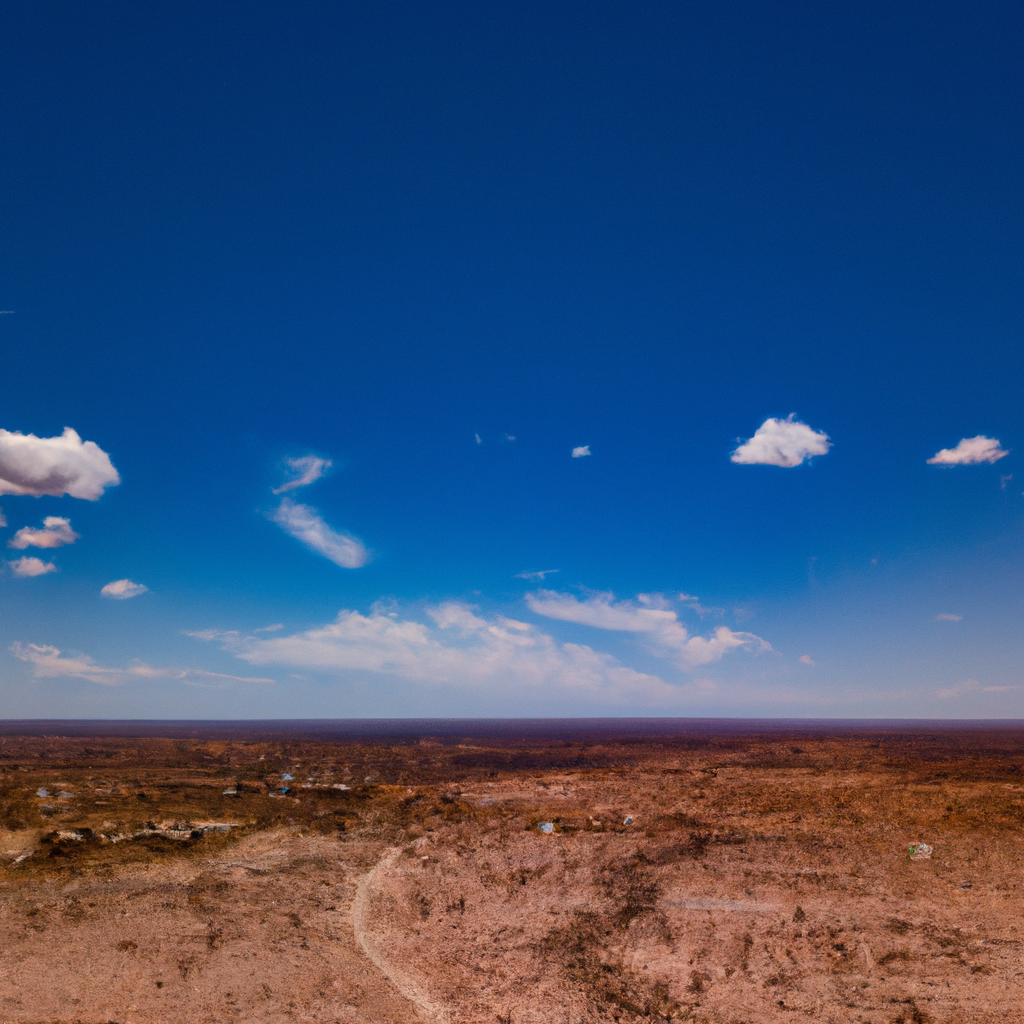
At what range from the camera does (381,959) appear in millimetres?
16688

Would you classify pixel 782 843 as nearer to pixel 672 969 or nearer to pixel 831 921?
pixel 831 921

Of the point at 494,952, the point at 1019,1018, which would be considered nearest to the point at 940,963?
the point at 1019,1018

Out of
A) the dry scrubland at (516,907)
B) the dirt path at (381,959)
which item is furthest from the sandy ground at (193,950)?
the dirt path at (381,959)

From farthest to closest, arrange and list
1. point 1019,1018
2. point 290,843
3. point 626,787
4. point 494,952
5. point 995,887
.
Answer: point 626,787
point 290,843
point 995,887
point 494,952
point 1019,1018

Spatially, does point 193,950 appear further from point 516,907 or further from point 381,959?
point 516,907

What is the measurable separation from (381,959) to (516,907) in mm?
5504

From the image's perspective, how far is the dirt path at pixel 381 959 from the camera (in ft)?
46.5

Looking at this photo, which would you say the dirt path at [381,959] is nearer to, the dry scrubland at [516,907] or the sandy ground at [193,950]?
the dry scrubland at [516,907]

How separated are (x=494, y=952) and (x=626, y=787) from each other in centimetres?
2803

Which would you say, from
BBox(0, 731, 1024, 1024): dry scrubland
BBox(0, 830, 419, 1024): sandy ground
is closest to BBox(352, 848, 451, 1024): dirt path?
BBox(0, 731, 1024, 1024): dry scrubland

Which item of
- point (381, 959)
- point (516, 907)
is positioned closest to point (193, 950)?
point (381, 959)

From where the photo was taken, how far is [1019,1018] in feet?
42.4

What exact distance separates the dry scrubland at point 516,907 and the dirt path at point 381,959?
8 centimetres

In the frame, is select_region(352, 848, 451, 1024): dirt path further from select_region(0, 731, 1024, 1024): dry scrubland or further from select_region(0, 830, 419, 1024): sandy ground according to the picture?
select_region(0, 830, 419, 1024): sandy ground
